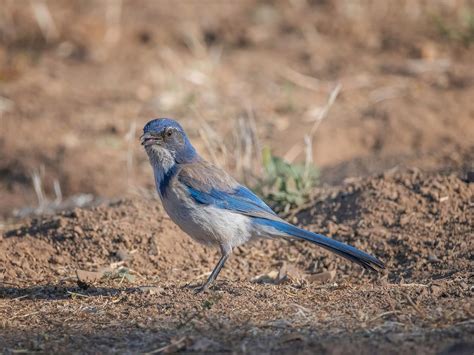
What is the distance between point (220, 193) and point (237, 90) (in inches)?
194

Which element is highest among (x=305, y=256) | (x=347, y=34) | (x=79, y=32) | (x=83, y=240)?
(x=79, y=32)

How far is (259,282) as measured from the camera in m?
6.24

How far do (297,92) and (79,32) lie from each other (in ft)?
11.7

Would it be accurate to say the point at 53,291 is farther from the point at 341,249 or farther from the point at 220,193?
the point at 341,249

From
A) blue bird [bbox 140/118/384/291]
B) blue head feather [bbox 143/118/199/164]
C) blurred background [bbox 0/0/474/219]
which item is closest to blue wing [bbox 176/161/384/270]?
blue bird [bbox 140/118/384/291]

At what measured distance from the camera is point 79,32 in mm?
12297

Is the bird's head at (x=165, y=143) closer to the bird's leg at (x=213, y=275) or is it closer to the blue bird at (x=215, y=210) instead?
the blue bird at (x=215, y=210)

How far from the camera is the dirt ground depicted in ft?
16.5

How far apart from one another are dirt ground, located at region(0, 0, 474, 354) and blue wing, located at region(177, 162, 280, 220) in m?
0.52

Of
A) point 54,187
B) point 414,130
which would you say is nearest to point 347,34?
point 414,130

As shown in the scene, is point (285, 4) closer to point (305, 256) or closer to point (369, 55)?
point (369, 55)

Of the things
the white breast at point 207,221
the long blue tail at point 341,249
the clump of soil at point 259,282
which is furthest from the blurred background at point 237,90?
the long blue tail at point 341,249

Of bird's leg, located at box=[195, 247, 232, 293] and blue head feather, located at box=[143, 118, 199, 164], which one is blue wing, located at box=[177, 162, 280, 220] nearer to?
blue head feather, located at box=[143, 118, 199, 164]

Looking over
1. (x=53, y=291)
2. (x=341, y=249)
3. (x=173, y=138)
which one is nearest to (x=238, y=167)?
(x=173, y=138)
